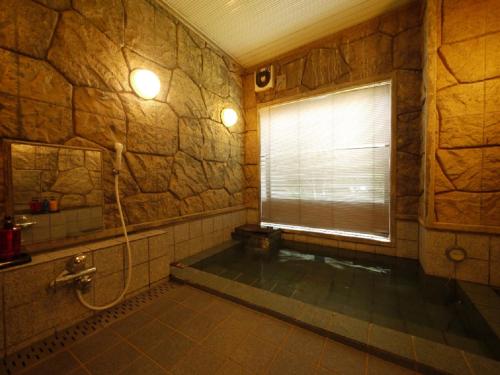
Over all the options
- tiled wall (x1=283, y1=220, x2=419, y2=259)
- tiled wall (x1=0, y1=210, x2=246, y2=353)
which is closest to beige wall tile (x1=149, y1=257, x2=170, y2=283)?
tiled wall (x1=0, y1=210, x2=246, y2=353)

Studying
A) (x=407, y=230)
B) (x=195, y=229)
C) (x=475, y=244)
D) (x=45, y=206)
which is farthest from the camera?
(x=195, y=229)

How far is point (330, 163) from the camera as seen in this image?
9.02 feet

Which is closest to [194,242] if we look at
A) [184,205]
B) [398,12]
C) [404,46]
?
[184,205]

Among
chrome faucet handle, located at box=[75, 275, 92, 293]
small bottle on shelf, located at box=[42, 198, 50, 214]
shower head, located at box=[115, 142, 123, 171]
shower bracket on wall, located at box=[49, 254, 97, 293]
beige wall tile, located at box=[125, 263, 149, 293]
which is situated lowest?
beige wall tile, located at box=[125, 263, 149, 293]

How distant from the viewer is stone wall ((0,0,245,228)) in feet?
4.48

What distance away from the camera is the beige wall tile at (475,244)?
5.51 ft

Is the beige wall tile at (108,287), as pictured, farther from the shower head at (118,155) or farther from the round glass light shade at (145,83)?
Result: the round glass light shade at (145,83)

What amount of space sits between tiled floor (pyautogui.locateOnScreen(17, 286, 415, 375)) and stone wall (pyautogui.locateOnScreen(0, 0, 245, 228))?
37.2 inches

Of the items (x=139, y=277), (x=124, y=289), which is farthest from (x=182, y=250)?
(x=124, y=289)

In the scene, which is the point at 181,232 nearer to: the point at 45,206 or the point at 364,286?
the point at 45,206

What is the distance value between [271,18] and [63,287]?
10.8ft

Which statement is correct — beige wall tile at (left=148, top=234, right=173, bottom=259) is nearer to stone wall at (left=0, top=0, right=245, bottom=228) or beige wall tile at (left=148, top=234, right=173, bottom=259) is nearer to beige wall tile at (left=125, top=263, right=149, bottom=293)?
beige wall tile at (left=125, top=263, right=149, bottom=293)

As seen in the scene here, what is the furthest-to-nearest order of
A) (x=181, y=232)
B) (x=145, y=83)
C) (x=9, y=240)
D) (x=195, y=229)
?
Result: (x=195, y=229) → (x=181, y=232) → (x=145, y=83) → (x=9, y=240)

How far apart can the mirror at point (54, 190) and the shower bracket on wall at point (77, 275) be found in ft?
1.17
